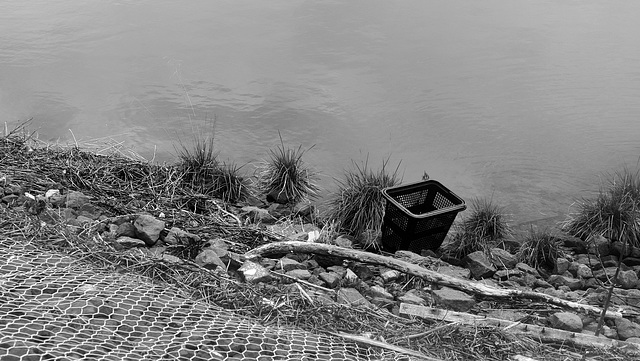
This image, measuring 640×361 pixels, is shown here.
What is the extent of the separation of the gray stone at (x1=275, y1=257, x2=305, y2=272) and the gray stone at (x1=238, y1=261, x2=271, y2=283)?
25cm

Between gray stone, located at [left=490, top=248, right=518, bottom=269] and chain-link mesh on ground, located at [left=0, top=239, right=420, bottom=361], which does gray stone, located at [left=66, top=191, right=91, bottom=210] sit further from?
gray stone, located at [left=490, top=248, right=518, bottom=269]

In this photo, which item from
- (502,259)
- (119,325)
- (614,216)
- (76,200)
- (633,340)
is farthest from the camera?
(614,216)

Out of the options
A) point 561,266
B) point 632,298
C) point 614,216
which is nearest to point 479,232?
point 561,266

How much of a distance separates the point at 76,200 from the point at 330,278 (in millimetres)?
1729

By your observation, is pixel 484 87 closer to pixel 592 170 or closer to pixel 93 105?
pixel 592 170

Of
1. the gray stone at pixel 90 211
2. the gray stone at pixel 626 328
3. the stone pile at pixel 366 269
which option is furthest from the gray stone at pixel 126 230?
the gray stone at pixel 626 328

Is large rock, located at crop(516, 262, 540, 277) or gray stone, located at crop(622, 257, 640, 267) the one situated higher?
gray stone, located at crop(622, 257, 640, 267)

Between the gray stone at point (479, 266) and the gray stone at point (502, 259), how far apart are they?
12 centimetres

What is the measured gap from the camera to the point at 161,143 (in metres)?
6.40

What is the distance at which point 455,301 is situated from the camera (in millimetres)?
3574

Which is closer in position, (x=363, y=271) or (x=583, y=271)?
(x=363, y=271)

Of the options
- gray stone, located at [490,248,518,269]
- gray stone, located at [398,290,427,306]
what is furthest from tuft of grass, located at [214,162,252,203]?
gray stone, located at [398,290,427,306]

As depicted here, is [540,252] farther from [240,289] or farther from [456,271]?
[240,289]

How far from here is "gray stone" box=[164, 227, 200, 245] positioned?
12.8 feet
